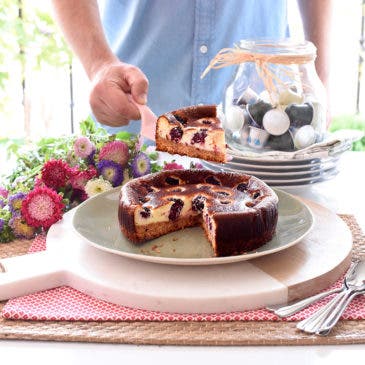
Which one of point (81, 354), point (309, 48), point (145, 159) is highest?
point (309, 48)

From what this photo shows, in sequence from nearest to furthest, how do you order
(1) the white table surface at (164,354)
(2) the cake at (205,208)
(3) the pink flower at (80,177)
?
(1) the white table surface at (164,354), (2) the cake at (205,208), (3) the pink flower at (80,177)

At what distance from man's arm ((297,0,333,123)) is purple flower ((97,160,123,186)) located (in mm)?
1000

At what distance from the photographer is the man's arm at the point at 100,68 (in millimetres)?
1706

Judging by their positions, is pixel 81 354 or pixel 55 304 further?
pixel 55 304

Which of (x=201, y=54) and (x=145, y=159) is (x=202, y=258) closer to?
(x=145, y=159)

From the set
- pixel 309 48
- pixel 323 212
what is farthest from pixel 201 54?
pixel 323 212

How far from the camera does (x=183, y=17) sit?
2.16 metres

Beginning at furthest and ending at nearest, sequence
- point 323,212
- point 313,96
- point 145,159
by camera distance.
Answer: point 313,96, point 145,159, point 323,212

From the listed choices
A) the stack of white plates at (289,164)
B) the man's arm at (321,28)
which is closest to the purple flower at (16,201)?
the stack of white plates at (289,164)

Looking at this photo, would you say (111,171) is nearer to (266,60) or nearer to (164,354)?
(266,60)

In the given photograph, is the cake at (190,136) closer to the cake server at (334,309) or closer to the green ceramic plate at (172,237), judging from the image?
the green ceramic plate at (172,237)

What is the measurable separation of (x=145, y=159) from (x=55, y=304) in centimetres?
58

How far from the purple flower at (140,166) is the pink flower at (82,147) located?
0.11 metres

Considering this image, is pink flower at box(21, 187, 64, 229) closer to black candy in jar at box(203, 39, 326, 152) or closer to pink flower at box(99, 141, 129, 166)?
pink flower at box(99, 141, 129, 166)
